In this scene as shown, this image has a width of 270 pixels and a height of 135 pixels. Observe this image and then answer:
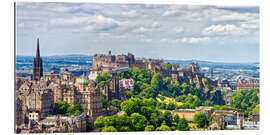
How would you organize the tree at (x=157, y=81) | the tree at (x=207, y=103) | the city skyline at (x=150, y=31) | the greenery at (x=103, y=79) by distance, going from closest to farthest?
1. the city skyline at (x=150, y=31)
2. the greenery at (x=103, y=79)
3. the tree at (x=207, y=103)
4. the tree at (x=157, y=81)

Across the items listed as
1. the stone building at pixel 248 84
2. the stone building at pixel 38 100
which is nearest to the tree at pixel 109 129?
the stone building at pixel 38 100

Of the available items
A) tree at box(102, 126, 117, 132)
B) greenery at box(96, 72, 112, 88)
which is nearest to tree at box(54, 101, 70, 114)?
tree at box(102, 126, 117, 132)

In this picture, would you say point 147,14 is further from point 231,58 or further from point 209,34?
point 231,58

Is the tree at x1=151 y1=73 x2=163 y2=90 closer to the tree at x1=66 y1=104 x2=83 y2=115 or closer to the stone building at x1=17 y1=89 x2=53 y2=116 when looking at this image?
the tree at x1=66 y1=104 x2=83 y2=115

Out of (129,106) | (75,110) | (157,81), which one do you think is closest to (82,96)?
(75,110)

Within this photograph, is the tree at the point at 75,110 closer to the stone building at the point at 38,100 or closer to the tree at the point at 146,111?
the stone building at the point at 38,100

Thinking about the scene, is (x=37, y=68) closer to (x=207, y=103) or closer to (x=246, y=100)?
(x=207, y=103)

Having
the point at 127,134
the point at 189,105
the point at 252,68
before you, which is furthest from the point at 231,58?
the point at 127,134
